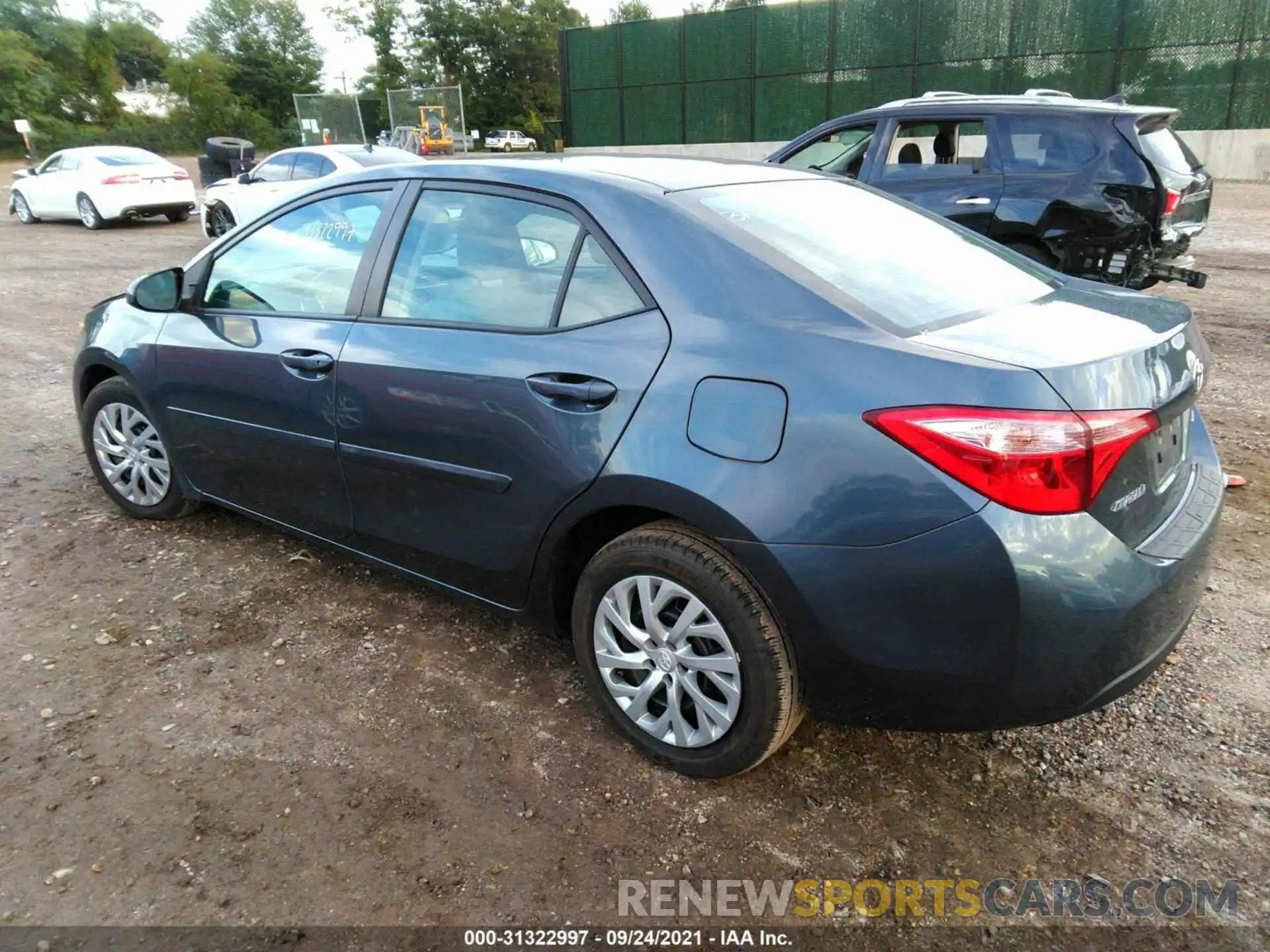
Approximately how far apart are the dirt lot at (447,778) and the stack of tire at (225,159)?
56.8 feet

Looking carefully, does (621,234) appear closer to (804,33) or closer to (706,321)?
(706,321)

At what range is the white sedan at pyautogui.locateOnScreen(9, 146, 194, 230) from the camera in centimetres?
1647

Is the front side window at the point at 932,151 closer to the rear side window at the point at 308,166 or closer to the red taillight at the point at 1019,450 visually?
the red taillight at the point at 1019,450

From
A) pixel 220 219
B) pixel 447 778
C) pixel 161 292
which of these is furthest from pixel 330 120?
pixel 447 778

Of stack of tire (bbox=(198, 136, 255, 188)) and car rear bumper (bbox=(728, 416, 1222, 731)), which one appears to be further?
stack of tire (bbox=(198, 136, 255, 188))

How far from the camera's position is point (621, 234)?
2.65m

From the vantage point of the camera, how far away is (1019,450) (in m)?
2.02

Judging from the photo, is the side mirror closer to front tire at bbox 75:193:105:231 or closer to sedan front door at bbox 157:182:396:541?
sedan front door at bbox 157:182:396:541

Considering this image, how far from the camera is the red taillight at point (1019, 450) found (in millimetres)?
2027

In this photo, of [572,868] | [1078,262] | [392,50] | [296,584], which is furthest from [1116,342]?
[392,50]

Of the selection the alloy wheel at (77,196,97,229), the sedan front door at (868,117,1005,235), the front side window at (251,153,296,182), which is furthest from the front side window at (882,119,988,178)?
the alloy wheel at (77,196,97,229)

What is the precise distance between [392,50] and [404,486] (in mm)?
67998

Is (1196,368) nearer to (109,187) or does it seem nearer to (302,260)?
(302,260)

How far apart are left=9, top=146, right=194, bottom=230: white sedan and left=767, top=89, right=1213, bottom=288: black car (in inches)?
552
